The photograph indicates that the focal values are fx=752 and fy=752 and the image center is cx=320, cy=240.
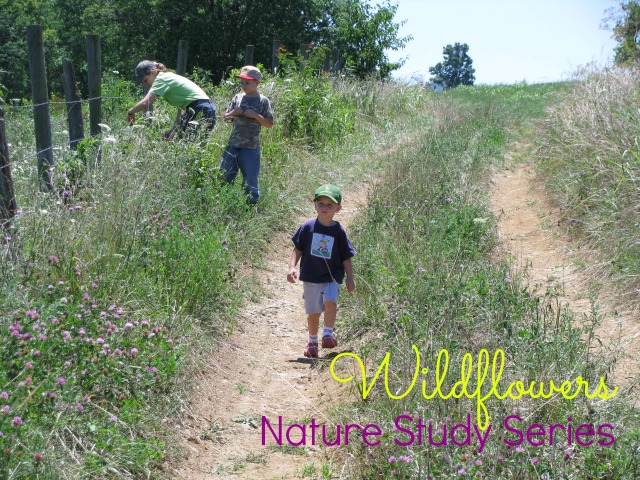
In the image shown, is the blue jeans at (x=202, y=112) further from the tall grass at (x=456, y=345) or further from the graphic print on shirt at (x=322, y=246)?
the graphic print on shirt at (x=322, y=246)

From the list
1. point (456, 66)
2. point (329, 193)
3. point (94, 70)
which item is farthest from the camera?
point (456, 66)

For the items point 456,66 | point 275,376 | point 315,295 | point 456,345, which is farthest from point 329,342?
point 456,66

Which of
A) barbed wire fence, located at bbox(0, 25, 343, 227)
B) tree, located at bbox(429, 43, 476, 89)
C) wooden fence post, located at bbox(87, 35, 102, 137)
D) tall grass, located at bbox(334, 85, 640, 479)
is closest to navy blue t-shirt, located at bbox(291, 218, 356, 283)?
tall grass, located at bbox(334, 85, 640, 479)

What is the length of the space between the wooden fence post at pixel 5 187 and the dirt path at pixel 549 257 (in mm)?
3457

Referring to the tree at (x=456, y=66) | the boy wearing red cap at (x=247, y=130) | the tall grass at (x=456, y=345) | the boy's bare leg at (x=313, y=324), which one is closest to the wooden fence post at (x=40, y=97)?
the boy's bare leg at (x=313, y=324)

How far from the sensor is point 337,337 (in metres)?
5.99

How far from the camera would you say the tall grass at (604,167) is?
6777mm

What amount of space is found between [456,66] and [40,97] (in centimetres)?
12498

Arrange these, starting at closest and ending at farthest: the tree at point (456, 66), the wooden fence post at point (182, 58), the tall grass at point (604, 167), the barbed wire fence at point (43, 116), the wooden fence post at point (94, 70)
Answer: the barbed wire fence at point (43, 116) < the tall grass at point (604, 167) < the wooden fence post at point (94, 70) < the wooden fence post at point (182, 58) < the tree at point (456, 66)

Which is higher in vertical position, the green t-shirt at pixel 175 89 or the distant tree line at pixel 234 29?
the distant tree line at pixel 234 29

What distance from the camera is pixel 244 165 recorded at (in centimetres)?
827

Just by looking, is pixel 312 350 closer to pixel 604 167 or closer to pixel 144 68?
pixel 144 68

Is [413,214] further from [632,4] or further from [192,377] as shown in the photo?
[632,4]

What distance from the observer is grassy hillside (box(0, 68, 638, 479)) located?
3.38 m
